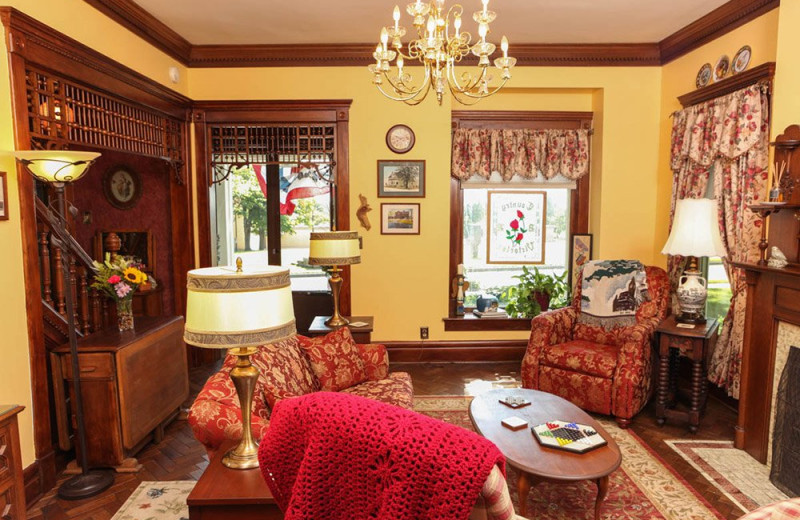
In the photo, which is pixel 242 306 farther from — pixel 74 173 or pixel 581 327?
pixel 581 327

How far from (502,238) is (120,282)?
364 centimetres

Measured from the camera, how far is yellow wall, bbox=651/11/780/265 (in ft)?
11.7

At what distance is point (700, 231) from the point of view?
141 inches

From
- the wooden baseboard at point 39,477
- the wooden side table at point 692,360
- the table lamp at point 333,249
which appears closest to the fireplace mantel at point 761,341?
the wooden side table at point 692,360

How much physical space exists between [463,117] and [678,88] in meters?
1.97

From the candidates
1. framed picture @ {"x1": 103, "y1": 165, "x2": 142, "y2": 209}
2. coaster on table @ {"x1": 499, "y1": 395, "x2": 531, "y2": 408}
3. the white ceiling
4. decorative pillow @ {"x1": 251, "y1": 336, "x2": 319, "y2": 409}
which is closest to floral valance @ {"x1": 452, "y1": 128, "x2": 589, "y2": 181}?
the white ceiling

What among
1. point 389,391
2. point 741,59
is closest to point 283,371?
point 389,391

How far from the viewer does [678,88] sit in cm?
460

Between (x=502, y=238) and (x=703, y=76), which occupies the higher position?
(x=703, y=76)

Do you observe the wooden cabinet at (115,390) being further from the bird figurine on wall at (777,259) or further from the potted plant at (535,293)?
the bird figurine on wall at (777,259)

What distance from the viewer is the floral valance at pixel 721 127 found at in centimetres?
354

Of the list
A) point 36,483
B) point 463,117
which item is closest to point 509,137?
point 463,117

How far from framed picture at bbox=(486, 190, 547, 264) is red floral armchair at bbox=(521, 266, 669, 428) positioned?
1.18 meters

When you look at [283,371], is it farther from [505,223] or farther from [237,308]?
[505,223]
